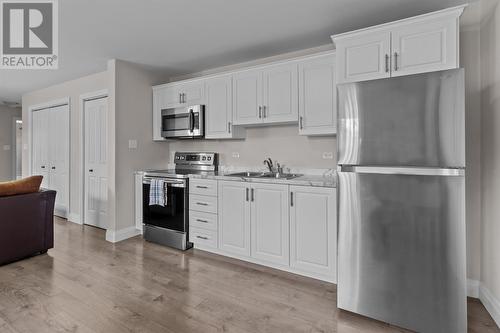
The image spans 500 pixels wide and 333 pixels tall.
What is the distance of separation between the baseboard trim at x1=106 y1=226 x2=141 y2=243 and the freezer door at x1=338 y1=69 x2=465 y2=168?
3.13 m

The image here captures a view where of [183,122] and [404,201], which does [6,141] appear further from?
[404,201]

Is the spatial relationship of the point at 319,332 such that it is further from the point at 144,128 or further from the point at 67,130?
the point at 67,130

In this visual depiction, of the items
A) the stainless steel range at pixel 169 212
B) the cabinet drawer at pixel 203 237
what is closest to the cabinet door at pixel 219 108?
the stainless steel range at pixel 169 212

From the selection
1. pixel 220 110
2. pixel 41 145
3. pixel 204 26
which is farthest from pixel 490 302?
pixel 41 145

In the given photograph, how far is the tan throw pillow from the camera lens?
2.92 m

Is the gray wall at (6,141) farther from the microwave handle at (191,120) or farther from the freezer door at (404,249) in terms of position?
the freezer door at (404,249)

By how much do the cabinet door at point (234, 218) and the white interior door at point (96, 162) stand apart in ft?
7.32

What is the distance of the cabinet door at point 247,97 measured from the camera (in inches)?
125

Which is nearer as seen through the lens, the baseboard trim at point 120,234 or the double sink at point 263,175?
the double sink at point 263,175

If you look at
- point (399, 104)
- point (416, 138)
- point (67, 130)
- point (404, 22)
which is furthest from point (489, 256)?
point (67, 130)

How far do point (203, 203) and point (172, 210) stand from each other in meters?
0.50

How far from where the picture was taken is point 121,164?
3717 millimetres

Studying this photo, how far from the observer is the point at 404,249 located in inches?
71.5

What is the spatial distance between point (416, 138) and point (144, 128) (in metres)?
3.55
